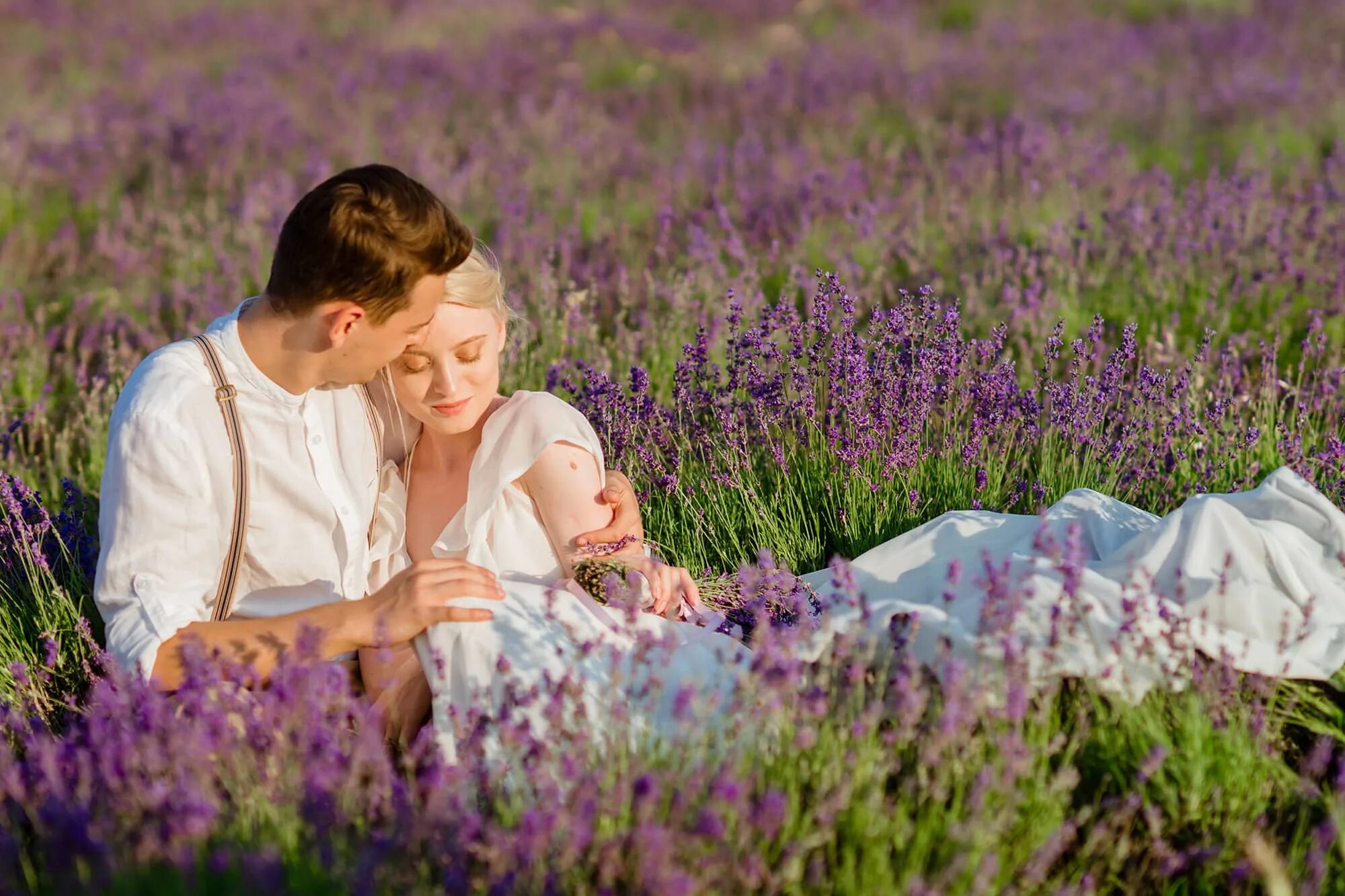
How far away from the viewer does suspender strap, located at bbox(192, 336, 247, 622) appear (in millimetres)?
2539

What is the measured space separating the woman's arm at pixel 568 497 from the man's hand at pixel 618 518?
0.02m

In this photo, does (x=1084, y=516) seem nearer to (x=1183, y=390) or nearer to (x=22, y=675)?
(x=1183, y=390)

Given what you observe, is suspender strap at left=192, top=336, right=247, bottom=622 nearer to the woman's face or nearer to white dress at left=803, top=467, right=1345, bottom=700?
the woman's face

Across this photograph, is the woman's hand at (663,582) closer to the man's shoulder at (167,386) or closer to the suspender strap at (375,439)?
the suspender strap at (375,439)

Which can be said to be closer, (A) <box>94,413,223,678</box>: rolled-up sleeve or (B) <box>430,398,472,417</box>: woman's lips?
(A) <box>94,413,223,678</box>: rolled-up sleeve

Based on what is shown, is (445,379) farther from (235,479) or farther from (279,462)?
(235,479)

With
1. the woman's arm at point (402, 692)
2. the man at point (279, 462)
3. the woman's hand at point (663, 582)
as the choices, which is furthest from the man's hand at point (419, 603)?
the woman's hand at point (663, 582)

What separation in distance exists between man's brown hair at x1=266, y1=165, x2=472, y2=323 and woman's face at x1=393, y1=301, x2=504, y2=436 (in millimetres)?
264

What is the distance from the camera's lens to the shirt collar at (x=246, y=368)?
2.63 m

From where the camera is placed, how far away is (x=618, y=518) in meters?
3.04

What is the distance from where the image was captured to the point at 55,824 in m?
1.85

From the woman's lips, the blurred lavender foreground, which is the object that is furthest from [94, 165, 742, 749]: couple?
the blurred lavender foreground

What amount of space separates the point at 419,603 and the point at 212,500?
49 cm

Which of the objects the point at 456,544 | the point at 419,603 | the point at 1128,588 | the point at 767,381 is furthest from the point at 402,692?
the point at 1128,588
